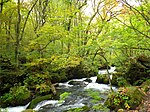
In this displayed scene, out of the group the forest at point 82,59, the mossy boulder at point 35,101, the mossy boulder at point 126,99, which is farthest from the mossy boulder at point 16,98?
the mossy boulder at point 126,99

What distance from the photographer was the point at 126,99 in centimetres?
798

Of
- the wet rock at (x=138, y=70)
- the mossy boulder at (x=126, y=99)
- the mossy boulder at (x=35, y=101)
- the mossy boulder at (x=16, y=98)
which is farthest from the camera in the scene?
the wet rock at (x=138, y=70)

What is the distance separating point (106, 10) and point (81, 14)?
9.76 feet

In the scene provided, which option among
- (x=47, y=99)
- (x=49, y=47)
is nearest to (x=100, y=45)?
(x=47, y=99)

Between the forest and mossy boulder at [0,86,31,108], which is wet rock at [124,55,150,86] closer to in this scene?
the forest

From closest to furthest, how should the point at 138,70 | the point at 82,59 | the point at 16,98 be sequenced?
the point at 16,98
the point at 82,59
the point at 138,70

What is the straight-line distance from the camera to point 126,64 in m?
13.8

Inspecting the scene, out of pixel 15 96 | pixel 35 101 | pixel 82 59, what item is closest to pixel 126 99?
pixel 82 59

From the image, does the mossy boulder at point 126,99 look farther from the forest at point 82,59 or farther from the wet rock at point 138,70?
the wet rock at point 138,70

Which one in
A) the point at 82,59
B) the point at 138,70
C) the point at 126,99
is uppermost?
the point at 82,59

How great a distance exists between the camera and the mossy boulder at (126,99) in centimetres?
783

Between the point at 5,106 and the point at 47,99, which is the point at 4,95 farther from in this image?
the point at 47,99

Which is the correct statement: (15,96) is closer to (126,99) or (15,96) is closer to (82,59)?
(82,59)

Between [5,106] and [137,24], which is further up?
[137,24]
